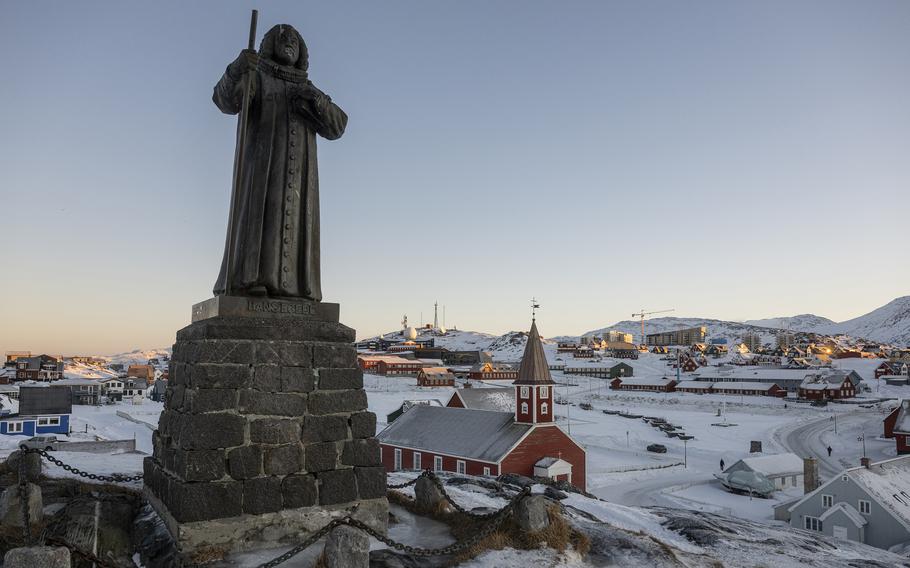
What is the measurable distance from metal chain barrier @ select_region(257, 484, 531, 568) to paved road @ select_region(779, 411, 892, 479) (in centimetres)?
5053

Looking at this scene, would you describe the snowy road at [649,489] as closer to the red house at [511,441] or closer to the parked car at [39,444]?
the red house at [511,441]

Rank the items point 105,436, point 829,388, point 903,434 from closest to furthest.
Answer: point 105,436
point 903,434
point 829,388

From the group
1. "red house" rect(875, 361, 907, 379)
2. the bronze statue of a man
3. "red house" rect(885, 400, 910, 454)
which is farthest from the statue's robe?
"red house" rect(875, 361, 907, 379)

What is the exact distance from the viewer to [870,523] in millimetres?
31203

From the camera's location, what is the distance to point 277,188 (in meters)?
8.68

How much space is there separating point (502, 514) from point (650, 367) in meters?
163

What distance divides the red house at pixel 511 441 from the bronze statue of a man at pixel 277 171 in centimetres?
3152

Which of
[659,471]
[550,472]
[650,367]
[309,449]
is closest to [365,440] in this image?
[309,449]

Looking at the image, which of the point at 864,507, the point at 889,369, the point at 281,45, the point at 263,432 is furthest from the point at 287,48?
the point at 889,369

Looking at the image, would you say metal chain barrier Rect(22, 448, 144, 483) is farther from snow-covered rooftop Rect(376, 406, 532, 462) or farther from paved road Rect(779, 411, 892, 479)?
paved road Rect(779, 411, 892, 479)

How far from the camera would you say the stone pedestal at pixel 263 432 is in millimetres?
→ 7207

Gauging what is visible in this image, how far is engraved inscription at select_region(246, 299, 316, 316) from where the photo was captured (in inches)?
→ 324

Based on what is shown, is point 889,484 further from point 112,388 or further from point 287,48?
point 112,388

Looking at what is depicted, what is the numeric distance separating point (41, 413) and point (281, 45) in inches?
1805
